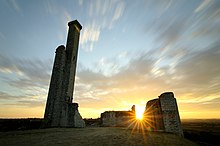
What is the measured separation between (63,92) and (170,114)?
11.0 m

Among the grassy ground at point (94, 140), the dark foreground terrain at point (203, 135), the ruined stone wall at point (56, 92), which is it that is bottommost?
the dark foreground terrain at point (203, 135)

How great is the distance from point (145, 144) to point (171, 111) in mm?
5075

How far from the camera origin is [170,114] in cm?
884

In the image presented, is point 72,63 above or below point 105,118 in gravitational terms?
above

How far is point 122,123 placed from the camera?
1948cm

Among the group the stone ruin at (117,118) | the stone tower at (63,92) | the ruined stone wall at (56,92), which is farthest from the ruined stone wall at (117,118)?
the ruined stone wall at (56,92)

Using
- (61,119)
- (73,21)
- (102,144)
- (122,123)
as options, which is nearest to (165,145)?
(102,144)

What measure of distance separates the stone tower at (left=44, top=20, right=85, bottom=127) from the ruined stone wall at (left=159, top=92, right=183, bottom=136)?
8.69 metres

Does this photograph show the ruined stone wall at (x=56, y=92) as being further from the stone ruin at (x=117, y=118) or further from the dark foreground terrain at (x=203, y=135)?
the dark foreground terrain at (x=203, y=135)

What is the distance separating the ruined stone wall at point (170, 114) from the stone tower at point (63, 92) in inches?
342

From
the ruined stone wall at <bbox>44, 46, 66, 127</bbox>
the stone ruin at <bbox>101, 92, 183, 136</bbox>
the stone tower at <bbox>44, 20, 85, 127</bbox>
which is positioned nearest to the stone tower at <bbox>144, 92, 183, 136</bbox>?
the stone ruin at <bbox>101, 92, 183, 136</bbox>

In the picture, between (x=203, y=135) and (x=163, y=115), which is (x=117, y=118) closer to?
(x=203, y=135)

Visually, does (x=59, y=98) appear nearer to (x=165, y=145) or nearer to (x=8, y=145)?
(x=8, y=145)

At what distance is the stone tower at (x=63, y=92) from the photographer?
12570 mm
